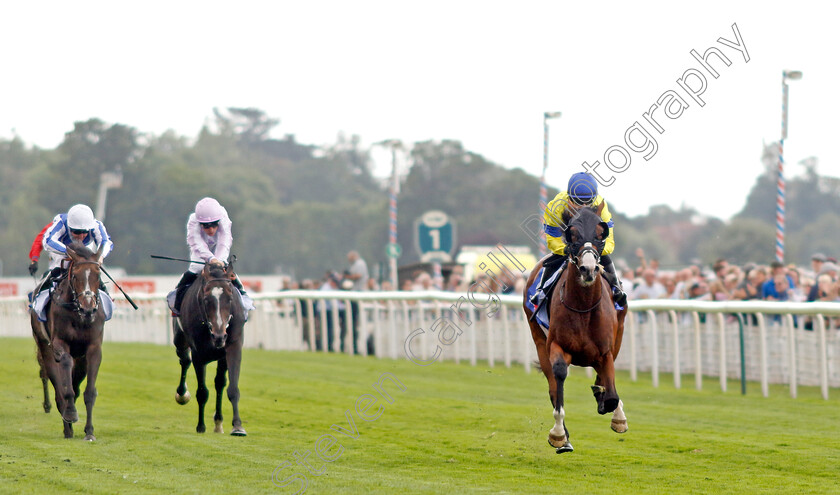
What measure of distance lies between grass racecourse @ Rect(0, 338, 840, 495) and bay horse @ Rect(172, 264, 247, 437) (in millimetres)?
373

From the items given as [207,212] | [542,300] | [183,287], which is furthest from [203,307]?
[542,300]

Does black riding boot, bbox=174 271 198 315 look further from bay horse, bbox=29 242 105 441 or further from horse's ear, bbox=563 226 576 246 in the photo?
horse's ear, bbox=563 226 576 246

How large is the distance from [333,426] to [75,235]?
9.32 feet

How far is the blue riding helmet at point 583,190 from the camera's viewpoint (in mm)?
8711

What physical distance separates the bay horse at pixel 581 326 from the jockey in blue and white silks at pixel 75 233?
4.08 m

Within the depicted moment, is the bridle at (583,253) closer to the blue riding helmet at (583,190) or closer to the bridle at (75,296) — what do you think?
the blue riding helmet at (583,190)

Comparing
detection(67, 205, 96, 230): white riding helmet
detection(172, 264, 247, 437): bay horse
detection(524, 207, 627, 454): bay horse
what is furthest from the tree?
detection(524, 207, 627, 454): bay horse

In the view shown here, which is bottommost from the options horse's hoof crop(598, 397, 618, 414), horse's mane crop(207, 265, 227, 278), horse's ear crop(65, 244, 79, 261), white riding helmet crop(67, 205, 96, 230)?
horse's hoof crop(598, 397, 618, 414)

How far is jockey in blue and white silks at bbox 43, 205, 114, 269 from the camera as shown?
10.4 meters

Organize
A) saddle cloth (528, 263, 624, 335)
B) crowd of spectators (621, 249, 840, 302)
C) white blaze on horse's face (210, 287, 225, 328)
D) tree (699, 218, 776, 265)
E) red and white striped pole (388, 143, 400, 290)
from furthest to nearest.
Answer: tree (699, 218, 776, 265), red and white striped pole (388, 143, 400, 290), crowd of spectators (621, 249, 840, 302), white blaze on horse's face (210, 287, 225, 328), saddle cloth (528, 263, 624, 335)

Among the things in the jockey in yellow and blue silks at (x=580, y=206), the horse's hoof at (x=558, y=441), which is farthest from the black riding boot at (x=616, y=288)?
the horse's hoof at (x=558, y=441)

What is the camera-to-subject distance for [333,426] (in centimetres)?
1123

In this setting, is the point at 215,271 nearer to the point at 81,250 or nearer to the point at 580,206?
the point at 81,250

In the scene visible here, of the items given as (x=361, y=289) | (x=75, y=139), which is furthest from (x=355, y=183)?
(x=361, y=289)
